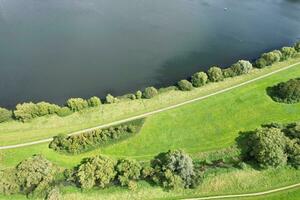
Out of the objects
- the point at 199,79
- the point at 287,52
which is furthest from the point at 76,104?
the point at 287,52

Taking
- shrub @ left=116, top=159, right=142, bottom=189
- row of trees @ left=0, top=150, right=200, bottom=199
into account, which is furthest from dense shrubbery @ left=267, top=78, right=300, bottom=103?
shrub @ left=116, top=159, right=142, bottom=189

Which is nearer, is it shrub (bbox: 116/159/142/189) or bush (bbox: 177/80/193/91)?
shrub (bbox: 116/159/142/189)

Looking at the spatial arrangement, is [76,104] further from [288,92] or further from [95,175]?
[288,92]

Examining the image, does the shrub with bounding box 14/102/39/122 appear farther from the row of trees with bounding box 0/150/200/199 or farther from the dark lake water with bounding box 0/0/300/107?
the row of trees with bounding box 0/150/200/199

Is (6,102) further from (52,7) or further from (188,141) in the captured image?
(52,7)

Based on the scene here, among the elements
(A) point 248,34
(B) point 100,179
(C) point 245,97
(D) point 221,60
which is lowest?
(B) point 100,179

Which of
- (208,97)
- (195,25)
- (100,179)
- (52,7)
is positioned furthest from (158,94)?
(52,7)
